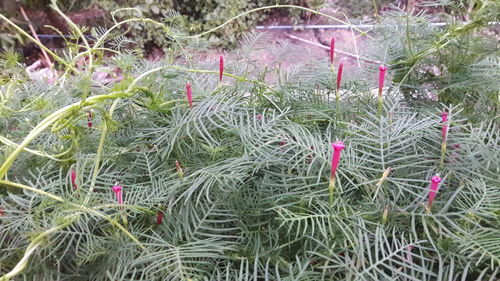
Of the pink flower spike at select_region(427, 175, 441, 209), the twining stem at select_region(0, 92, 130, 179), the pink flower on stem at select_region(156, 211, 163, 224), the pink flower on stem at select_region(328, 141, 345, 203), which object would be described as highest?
the twining stem at select_region(0, 92, 130, 179)

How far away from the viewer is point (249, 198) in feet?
1.48

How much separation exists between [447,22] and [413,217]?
353 millimetres

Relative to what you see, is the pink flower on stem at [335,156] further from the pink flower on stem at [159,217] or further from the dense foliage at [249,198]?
the pink flower on stem at [159,217]

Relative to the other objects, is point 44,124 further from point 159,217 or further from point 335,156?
point 335,156

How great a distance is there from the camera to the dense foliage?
39cm

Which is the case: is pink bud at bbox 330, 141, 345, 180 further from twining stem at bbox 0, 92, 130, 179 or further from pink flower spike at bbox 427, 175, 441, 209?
twining stem at bbox 0, 92, 130, 179

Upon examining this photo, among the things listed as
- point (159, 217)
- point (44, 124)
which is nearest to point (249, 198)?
point (159, 217)

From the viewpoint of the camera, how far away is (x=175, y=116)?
1.72 feet

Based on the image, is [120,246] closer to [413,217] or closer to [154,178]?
[154,178]

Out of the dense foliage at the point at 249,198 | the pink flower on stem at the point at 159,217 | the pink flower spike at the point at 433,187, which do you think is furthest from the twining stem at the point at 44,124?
the pink flower spike at the point at 433,187

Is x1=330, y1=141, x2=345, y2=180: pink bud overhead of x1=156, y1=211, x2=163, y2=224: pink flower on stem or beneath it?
overhead

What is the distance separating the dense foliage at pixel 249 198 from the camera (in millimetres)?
386

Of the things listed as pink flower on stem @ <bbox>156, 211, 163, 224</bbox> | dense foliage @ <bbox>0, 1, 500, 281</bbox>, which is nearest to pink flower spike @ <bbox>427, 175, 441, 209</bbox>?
dense foliage @ <bbox>0, 1, 500, 281</bbox>

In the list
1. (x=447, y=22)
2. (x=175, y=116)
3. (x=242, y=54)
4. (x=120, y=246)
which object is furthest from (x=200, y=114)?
(x=447, y=22)
